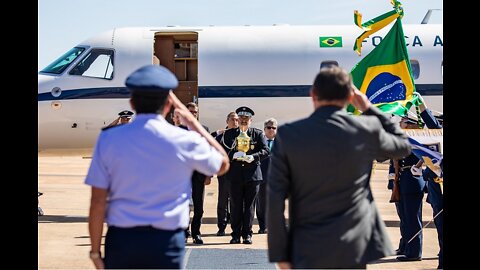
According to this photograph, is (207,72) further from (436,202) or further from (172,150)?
(172,150)

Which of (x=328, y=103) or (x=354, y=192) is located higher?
(x=328, y=103)

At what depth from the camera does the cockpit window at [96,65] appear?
14.8 meters

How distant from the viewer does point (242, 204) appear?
9711 mm

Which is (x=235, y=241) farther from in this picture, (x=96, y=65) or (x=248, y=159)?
(x=96, y=65)

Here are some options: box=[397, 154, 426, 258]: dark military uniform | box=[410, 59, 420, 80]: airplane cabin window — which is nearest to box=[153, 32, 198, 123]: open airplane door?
box=[410, 59, 420, 80]: airplane cabin window

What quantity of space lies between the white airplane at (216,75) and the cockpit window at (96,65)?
0.8 inches

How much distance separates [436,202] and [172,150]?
490cm
